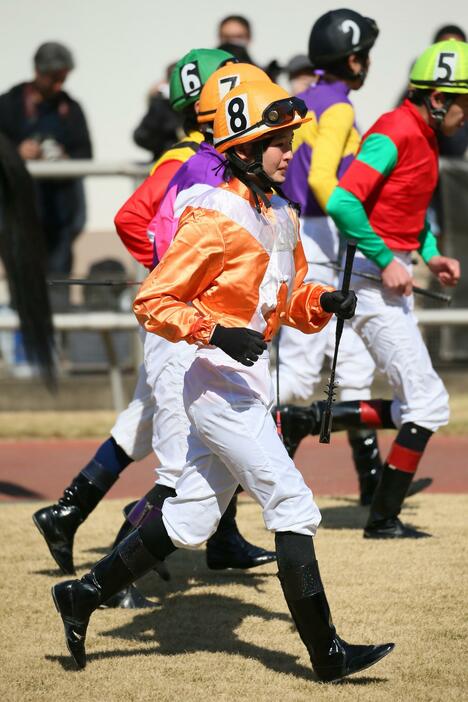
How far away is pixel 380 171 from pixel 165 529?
221 cm

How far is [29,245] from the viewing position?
7.80 metres

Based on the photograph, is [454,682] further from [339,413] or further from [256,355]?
[339,413]

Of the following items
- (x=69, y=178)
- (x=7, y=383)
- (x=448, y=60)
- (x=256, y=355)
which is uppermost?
(x=448, y=60)

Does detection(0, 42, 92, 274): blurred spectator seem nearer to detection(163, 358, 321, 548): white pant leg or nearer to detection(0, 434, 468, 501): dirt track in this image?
detection(0, 434, 468, 501): dirt track

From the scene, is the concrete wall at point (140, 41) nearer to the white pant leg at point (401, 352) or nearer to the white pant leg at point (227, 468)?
the white pant leg at point (401, 352)

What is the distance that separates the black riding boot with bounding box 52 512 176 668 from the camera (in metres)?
4.51

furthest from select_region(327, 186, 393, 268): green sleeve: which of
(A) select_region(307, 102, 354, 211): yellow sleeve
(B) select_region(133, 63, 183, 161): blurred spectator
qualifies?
(B) select_region(133, 63, 183, 161): blurred spectator

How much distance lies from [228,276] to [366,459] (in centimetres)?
306

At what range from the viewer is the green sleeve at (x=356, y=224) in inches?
236

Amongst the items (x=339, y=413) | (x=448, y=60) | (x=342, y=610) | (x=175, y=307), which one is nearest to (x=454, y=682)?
(x=342, y=610)

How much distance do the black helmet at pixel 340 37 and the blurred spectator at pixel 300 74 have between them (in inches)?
97.0

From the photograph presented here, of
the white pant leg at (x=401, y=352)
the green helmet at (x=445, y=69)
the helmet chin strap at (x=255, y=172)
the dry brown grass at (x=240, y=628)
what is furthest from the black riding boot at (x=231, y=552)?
the green helmet at (x=445, y=69)

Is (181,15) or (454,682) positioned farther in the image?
(181,15)

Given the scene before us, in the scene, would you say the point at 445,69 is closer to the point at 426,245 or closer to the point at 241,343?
the point at 426,245
